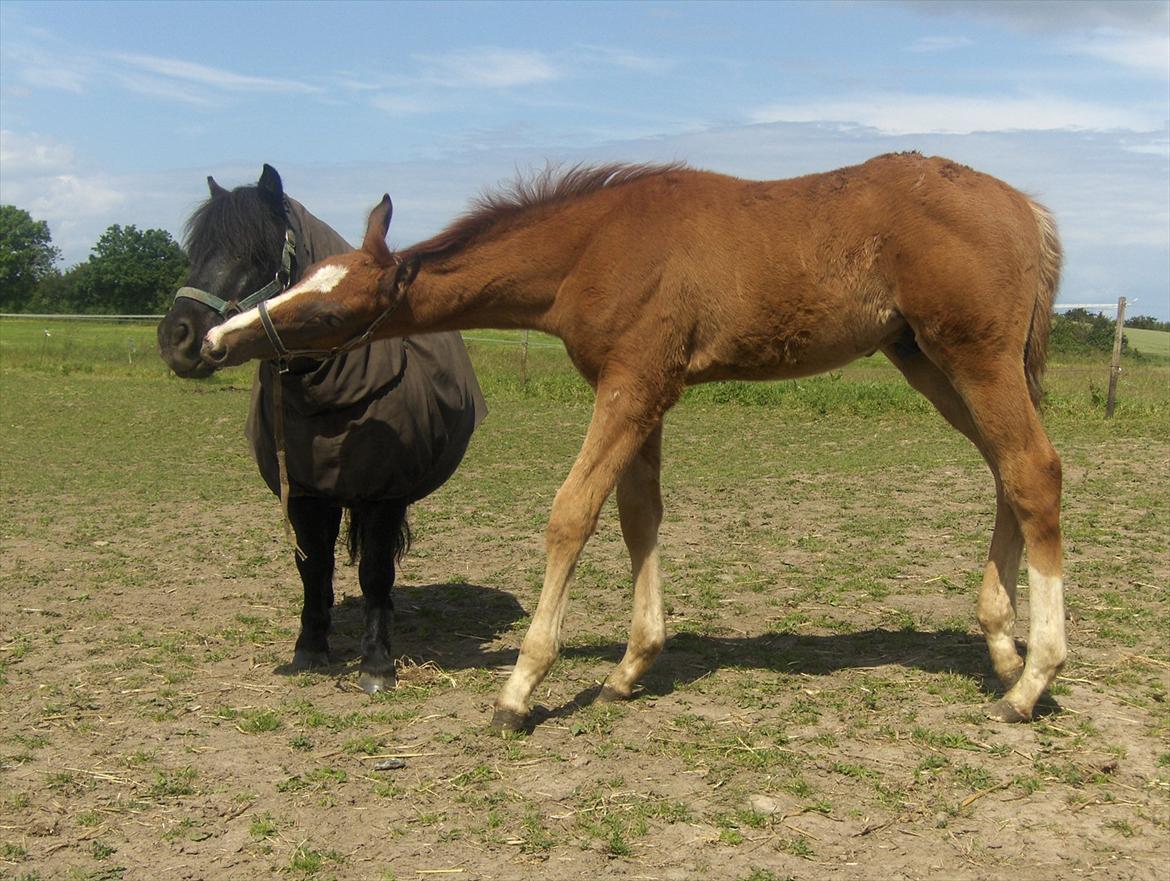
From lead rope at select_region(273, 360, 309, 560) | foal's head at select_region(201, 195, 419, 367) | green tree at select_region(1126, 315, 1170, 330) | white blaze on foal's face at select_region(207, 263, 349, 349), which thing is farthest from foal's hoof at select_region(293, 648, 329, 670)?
green tree at select_region(1126, 315, 1170, 330)

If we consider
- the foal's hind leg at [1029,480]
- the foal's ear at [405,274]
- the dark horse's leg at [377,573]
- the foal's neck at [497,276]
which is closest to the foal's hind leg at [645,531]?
the foal's neck at [497,276]

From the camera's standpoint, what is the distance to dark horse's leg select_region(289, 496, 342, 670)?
203 inches

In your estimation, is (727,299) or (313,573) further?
(313,573)

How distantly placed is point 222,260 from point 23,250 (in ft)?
252

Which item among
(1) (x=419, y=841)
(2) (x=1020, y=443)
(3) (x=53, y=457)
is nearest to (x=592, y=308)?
(2) (x=1020, y=443)

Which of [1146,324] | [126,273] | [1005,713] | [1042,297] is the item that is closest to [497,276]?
[1042,297]

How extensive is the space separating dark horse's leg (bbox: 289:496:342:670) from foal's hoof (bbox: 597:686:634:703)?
1483 mm

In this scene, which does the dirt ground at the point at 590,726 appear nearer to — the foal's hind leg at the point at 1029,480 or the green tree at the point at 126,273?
the foal's hind leg at the point at 1029,480

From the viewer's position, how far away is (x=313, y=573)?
5262 mm

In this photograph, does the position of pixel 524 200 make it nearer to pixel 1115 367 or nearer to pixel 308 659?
pixel 308 659

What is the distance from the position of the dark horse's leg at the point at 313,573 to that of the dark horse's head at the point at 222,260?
3.44 feet

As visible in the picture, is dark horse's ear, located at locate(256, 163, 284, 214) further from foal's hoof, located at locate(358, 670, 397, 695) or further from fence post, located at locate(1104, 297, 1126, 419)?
fence post, located at locate(1104, 297, 1126, 419)

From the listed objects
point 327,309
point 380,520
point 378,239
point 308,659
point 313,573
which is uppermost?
point 378,239

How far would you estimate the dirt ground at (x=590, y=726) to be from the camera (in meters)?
3.25
